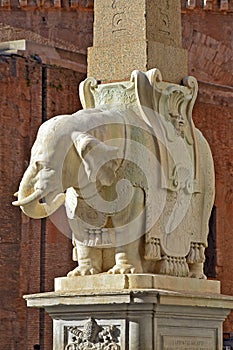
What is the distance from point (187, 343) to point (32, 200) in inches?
46.1

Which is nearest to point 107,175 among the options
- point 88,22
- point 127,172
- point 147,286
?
point 127,172

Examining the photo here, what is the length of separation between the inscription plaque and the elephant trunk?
0.93 meters

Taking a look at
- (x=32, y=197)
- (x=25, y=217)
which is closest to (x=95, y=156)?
(x=32, y=197)

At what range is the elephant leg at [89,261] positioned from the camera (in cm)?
681

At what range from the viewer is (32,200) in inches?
257

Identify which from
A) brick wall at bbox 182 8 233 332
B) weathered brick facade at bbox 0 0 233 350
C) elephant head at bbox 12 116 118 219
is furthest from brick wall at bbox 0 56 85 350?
elephant head at bbox 12 116 118 219

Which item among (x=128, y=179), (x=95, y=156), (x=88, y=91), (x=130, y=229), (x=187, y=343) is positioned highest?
(x=88, y=91)

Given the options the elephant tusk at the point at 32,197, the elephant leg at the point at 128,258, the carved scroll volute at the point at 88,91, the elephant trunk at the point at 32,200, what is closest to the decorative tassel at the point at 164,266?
the elephant leg at the point at 128,258

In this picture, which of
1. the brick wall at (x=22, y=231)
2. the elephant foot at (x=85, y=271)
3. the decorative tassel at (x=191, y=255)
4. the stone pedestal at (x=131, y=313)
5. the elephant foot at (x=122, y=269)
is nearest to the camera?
the stone pedestal at (x=131, y=313)

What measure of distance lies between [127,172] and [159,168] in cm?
19

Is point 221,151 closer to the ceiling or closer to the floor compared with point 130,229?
closer to the ceiling

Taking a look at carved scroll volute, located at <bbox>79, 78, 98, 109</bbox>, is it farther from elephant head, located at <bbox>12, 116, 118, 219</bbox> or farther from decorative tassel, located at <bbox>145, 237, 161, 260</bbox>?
decorative tassel, located at <bbox>145, 237, 161, 260</bbox>

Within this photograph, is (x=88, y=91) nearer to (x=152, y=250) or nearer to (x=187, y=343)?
(x=152, y=250)

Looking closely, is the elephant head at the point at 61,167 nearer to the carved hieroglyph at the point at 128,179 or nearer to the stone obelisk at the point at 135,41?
the carved hieroglyph at the point at 128,179
